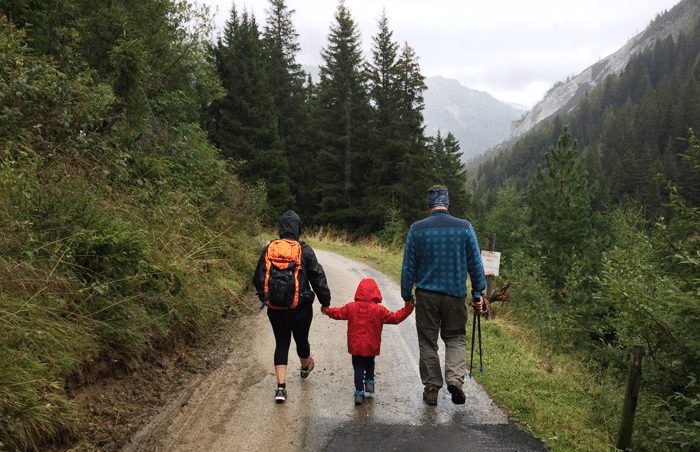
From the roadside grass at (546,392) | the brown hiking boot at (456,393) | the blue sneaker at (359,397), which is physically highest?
the brown hiking boot at (456,393)

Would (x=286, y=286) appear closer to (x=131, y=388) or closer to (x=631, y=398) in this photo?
(x=131, y=388)

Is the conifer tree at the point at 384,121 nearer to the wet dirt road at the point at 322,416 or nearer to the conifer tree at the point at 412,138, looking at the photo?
the conifer tree at the point at 412,138

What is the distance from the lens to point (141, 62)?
24.7 ft

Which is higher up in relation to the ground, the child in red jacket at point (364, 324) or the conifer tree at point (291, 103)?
the conifer tree at point (291, 103)

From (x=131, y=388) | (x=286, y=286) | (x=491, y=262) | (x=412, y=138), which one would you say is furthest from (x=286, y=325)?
(x=412, y=138)

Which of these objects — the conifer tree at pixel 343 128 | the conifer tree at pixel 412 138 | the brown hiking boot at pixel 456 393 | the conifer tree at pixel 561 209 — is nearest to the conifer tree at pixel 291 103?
the conifer tree at pixel 343 128

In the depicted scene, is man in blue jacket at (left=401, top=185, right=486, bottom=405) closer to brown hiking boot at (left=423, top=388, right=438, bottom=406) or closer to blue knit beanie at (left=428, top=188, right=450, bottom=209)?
brown hiking boot at (left=423, top=388, right=438, bottom=406)

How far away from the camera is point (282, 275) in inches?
163

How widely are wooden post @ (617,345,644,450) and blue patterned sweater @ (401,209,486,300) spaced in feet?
4.71

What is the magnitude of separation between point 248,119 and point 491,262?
74.6ft

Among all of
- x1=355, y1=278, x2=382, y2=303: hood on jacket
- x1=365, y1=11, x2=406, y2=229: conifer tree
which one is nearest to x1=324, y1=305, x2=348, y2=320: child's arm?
x1=355, y1=278, x2=382, y2=303: hood on jacket

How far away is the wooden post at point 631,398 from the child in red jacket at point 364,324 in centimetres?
202

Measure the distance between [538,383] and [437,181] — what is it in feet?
77.7

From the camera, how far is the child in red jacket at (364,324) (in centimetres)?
425
